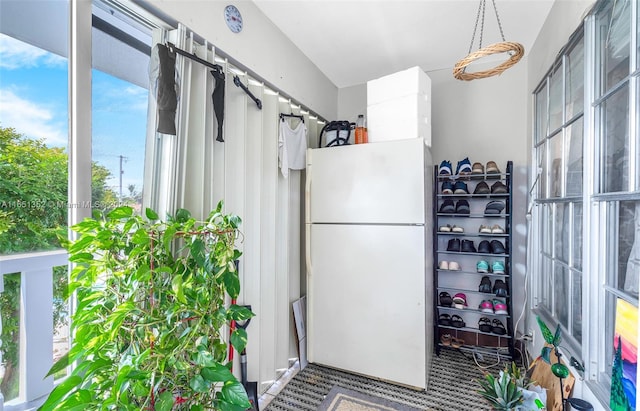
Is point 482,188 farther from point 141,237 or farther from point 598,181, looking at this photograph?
point 141,237

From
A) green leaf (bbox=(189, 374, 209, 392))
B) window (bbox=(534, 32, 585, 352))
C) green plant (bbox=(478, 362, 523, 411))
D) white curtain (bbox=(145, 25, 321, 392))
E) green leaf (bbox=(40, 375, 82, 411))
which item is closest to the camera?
green leaf (bbox=(40, 375, 82, 411))

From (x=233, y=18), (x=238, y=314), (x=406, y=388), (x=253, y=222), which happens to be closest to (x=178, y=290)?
(x=238, y=314)

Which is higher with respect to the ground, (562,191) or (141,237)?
(562,191)

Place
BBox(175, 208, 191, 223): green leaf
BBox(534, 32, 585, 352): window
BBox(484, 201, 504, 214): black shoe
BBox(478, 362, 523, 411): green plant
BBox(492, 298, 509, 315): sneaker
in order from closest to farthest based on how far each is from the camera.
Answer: BBox(175, 208, 191, 223): green leaf < BBox(478, 362, 523, 411): green plant < BBox(534, 32, 585, 352): window < BBox(492, 298, 509, 315): sneaker < BBox(484, 201, 504, 214): black shoe

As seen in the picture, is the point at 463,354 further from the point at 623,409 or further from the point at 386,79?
the point at 386,79

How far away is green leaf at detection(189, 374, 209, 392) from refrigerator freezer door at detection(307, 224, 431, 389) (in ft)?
4.83

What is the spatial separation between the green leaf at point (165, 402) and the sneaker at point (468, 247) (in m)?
2.46

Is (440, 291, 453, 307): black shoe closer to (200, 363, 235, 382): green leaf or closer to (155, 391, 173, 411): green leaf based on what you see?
(200, 363, 235, 382): green leaf

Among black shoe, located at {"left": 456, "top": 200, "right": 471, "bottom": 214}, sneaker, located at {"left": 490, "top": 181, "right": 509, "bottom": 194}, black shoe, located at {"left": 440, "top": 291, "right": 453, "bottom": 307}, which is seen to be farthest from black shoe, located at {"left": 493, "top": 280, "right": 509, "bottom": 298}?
sneaker, located at {"left": 490, "top": 181, "right": 509, "bottom": 194}

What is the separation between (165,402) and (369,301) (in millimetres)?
1571

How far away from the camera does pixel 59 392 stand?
776 millimetres

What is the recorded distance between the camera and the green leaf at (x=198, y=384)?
2.85ft

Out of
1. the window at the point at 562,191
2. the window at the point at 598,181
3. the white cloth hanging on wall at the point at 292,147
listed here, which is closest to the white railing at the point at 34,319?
the white cloth hanging on wall at the point at 292,147

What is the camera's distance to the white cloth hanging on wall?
2182 mm
